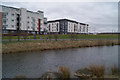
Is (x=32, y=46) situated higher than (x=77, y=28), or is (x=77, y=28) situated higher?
(x=77, y=28)

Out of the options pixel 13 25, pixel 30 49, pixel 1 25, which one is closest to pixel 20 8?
pixel 13 25

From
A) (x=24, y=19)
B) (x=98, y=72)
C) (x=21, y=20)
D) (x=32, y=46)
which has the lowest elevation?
(x=98, y=72)

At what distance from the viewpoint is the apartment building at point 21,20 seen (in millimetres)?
47688

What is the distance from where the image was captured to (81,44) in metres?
31.8

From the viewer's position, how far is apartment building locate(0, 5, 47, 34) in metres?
47.7

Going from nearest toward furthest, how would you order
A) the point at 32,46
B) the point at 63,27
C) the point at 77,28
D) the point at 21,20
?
the point at 32,46, the point at 21,20, the point at 63,27, the point at 77,28

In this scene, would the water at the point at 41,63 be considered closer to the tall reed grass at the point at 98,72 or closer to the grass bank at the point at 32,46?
the tall reed grass at the point at 98,72

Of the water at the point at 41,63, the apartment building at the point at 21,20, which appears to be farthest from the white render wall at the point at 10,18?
the water at the point at 41,63

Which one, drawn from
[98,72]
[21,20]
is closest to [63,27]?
[21,20]

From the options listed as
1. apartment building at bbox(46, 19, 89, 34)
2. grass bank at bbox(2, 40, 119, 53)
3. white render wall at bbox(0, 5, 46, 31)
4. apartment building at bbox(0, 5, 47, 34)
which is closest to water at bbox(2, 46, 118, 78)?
grass bank at bbox(2, 40, 119, 53)

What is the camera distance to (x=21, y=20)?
52.8m

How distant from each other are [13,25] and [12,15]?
4.64 m

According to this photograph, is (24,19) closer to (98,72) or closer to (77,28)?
(77,28)

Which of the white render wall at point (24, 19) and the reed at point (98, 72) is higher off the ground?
the white render wall at point (24, 19)
